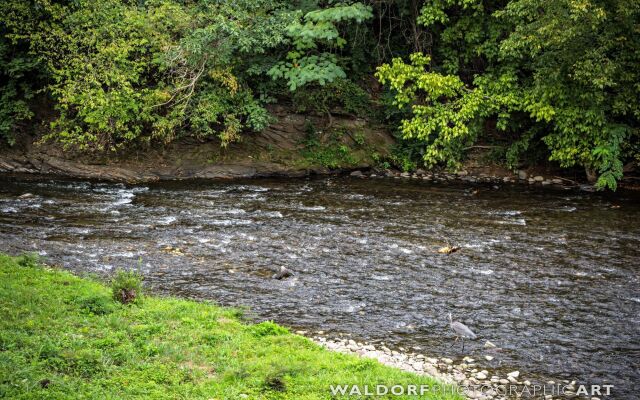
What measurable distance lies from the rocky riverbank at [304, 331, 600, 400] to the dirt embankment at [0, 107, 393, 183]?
522 inches

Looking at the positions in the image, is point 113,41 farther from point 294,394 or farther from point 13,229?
point 294,394

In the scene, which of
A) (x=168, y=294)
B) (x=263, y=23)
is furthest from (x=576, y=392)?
(x=263, y=23)

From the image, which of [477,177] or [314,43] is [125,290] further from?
[477,177]

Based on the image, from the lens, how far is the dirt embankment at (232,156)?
70.0 feet

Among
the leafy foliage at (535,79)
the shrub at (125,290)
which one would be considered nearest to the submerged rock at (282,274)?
the shrub at (125,290)

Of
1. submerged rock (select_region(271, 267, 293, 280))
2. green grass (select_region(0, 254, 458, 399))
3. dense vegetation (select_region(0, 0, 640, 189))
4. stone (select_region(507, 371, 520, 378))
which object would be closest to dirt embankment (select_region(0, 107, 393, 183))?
dense vegetation (select_region(0, 0, 640, 189))

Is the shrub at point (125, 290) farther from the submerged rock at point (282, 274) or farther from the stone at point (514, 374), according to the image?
the stone at point (514, 374)

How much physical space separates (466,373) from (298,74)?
14234 mm

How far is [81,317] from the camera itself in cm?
868

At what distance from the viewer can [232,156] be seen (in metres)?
22.4

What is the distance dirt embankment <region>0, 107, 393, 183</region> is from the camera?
2133 centimetres

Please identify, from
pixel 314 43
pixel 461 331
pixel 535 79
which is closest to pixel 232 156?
pixel 314 43

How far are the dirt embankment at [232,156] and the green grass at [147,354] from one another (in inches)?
473

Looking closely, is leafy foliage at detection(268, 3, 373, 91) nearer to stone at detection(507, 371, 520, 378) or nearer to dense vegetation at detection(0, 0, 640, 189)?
dense vegetation at detection(0, 0, 640, 189)
